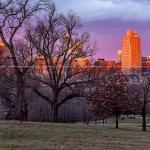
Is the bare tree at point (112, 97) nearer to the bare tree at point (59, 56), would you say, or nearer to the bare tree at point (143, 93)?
the bare tree at point (143, 93)

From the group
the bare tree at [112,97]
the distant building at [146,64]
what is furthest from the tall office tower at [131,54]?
the bare tree at [112,97]

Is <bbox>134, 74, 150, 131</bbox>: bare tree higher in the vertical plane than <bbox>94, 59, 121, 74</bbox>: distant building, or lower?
lower

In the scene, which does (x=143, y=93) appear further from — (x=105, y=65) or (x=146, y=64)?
(x=105, y=65)

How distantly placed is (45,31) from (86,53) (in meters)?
5.42

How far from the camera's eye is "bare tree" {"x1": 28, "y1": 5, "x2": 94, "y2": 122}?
2217 inches

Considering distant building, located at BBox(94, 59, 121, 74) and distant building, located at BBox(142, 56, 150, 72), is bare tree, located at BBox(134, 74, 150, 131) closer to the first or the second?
distant building, located at BBox(142, 56, 150, 72)

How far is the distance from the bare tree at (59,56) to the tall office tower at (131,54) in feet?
13.9

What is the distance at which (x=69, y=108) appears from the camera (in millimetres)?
68500

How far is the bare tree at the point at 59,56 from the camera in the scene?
56312 mm

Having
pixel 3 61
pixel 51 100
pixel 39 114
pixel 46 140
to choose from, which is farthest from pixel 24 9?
pixel 46 140

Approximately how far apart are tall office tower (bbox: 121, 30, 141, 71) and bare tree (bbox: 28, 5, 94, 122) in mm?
4232

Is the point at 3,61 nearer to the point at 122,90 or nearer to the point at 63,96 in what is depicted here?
the point at 63,96

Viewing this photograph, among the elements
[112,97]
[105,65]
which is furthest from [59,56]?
[112,97]

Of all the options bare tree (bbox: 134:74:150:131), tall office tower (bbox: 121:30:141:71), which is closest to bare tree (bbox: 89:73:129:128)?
bare tree (bbox: 134:74:150:131)
